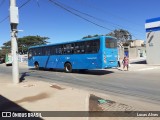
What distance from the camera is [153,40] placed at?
95.4ft

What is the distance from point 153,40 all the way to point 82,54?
12183mm

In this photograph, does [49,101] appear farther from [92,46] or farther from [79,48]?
[79,48]

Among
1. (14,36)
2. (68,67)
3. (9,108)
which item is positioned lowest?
(9,108)

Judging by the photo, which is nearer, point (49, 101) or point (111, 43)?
point (49, 101)

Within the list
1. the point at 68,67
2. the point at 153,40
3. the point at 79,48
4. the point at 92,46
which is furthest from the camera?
the point at 153,40

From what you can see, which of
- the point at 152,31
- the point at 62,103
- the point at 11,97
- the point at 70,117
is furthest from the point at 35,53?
A: the point at 70,117

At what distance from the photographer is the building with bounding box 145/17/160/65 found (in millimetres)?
28484

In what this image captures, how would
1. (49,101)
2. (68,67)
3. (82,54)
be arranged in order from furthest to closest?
1. (68,67)
2. (82,54)
3. (49,101)

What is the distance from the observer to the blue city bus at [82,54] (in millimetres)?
18797

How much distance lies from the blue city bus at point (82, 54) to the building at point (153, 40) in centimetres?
1045

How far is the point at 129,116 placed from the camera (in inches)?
266

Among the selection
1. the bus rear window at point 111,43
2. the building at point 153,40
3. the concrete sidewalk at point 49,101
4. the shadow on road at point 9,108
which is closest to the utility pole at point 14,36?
the concrete sidewalk at point 49,101

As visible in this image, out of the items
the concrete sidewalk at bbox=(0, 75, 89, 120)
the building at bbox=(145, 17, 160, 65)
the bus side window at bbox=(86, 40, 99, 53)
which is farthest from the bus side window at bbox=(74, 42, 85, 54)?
the building at bbox=(145, 17, 160, 65)

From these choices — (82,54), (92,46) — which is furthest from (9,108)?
(82,54)
